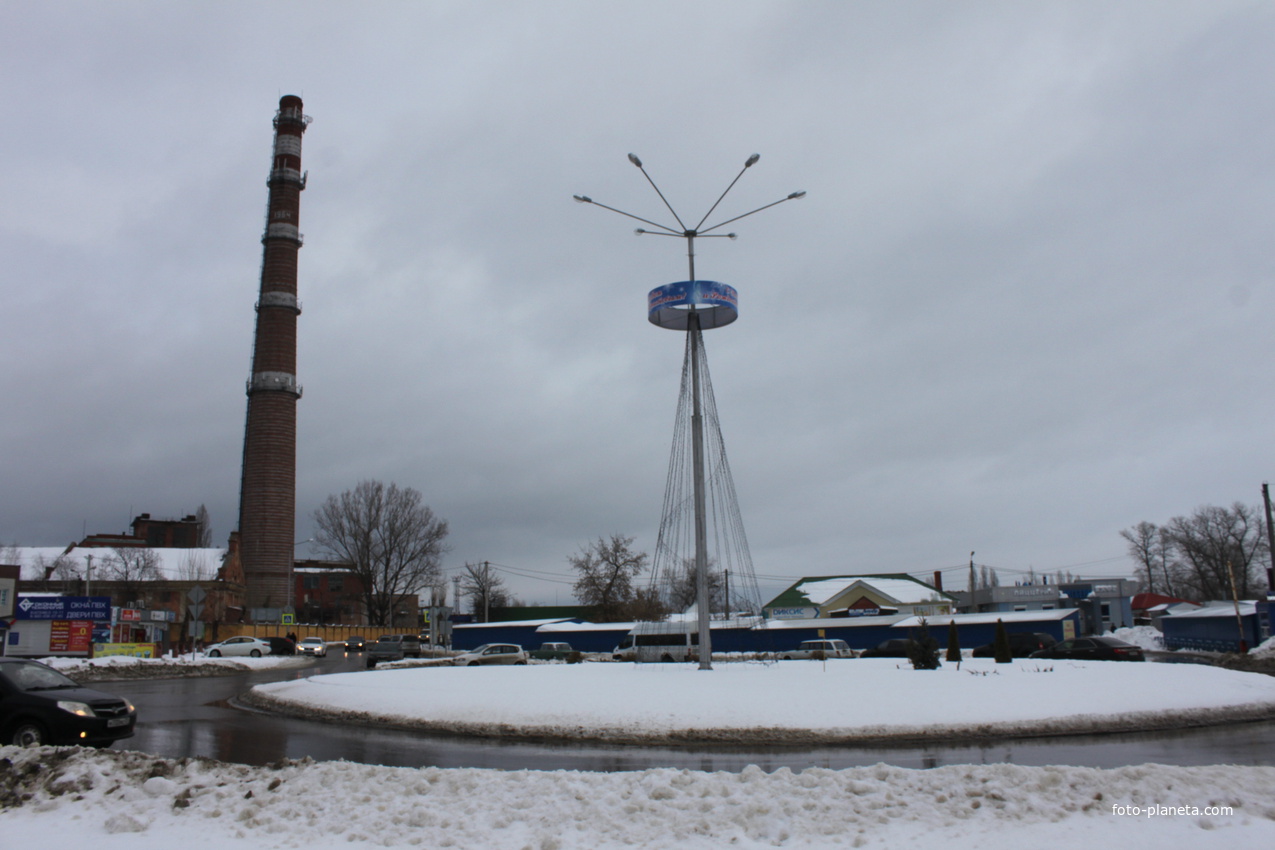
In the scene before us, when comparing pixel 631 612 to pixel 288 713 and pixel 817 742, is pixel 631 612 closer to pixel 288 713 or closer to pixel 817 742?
pixel 288 713

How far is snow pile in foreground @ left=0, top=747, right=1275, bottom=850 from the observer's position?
23.3ft

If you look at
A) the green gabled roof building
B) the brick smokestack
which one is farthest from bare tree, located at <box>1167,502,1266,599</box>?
the brick smokestack

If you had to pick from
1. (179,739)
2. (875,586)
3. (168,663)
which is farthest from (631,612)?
(179,739)

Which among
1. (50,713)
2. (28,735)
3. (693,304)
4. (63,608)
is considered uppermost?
(693,304)

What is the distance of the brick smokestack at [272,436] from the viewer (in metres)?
74.2

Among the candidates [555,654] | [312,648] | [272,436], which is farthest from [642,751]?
[272,436]

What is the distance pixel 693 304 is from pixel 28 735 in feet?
55.7

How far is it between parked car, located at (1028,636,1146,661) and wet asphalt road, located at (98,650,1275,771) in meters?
17.5

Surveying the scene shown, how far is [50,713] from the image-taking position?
1165cm

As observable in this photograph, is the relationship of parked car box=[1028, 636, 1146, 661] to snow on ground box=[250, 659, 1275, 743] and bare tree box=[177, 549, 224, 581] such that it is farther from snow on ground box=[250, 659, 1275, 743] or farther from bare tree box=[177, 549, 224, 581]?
bare tree box=[177, 549, 224, 581]

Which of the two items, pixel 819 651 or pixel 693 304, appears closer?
pixel 693 304

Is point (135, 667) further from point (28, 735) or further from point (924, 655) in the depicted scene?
point (924, 655)

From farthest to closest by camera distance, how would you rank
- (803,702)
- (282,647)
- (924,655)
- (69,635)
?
(282,647), (69,635), (924,655), (803,702)

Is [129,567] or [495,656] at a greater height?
[129,567]
